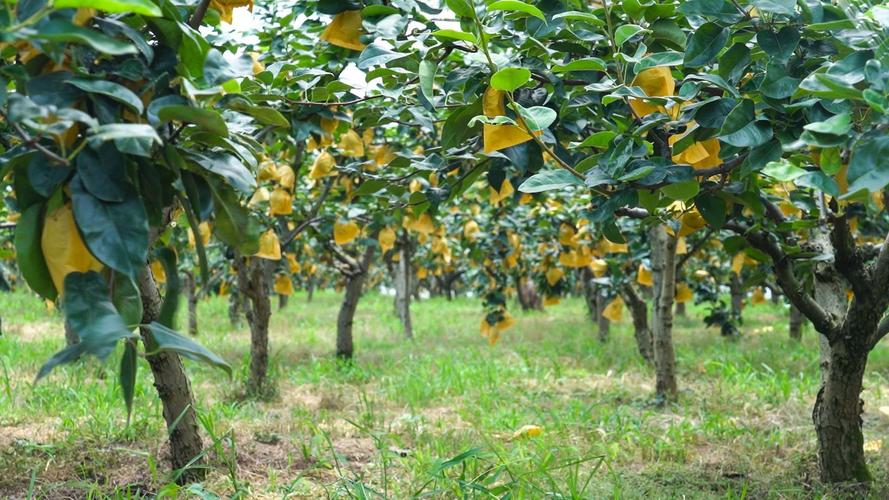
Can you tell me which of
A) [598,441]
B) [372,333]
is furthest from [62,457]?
[372,333]

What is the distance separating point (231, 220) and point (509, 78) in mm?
394

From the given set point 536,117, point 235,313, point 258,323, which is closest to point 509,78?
point 536,117

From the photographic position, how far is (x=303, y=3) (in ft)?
5.93

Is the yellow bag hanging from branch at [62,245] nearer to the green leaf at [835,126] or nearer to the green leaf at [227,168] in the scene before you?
the green leaf at [227,168]

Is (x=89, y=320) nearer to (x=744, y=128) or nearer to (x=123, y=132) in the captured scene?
(x=123, y=132)

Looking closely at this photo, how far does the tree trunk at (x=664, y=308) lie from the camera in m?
3.24

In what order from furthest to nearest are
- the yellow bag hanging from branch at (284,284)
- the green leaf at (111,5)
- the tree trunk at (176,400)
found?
the yellow bag hanging from branch at (284,284)
the tree trunk at (176,400)
the green leaf at (111,5)

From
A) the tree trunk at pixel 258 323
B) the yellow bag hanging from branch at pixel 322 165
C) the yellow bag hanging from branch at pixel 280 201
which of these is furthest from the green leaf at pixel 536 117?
the tree trunk at pixel 258 323

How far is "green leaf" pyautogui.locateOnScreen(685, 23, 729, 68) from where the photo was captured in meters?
1.06

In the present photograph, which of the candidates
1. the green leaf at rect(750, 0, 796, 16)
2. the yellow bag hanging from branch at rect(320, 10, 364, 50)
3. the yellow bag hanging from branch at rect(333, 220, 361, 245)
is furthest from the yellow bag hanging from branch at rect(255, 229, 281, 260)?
the green leaf at rect(750, 0, 796, 16)

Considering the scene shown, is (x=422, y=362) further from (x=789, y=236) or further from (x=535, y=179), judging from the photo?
(x=535, y=179)

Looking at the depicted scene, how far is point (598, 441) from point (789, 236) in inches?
39.3

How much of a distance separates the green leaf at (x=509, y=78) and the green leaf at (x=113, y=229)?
0.47 m

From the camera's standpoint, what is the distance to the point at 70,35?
61cm
